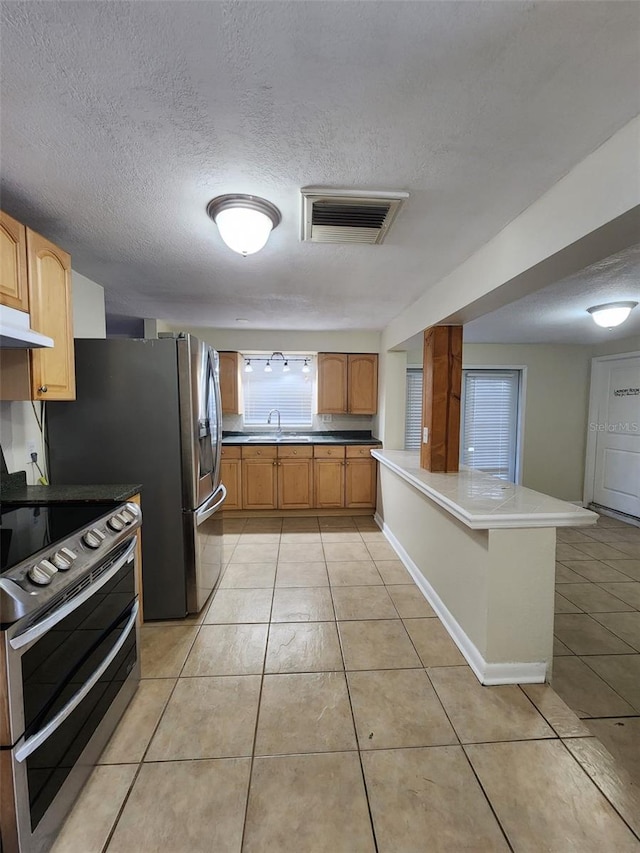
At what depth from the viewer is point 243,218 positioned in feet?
5.31

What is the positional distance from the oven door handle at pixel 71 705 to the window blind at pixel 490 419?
452 centimetres

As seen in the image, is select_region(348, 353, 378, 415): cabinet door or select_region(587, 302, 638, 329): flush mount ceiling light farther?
select_region(348, 353, 378, 415): cabinet door

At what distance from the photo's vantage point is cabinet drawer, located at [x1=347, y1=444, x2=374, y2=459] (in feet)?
14.7

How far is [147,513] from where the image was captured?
7.64 ft

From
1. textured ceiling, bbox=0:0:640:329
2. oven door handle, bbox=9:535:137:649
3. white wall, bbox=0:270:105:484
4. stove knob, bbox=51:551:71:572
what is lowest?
oven door handle, bbox=9:535:137:649

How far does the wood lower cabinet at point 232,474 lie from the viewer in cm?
440

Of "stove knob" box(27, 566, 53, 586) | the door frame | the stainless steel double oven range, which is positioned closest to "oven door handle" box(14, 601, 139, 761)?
the stainless steel double oven range

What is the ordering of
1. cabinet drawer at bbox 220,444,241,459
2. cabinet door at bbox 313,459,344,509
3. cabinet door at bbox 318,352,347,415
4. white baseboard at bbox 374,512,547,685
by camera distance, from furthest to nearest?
cabinet door at bbox 318,352,347,415, cabinet door at bbox 313,459,344,509, cabinet drawer at bbox 220,444,241,459, white baseboard at bbox 374,512,547,685

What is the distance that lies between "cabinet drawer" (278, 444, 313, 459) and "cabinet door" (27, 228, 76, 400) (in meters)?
2.62

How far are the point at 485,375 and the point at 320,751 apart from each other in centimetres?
473

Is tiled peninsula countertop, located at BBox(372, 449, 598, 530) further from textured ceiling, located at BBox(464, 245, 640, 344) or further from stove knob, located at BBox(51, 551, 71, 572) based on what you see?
stove knob, located at BBox(51, 551, 71, 572)

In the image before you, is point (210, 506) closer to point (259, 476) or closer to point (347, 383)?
point (259, 476)

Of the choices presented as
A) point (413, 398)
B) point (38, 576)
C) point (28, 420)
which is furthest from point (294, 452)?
point (38, 576)

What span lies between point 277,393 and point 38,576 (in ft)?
13.5
